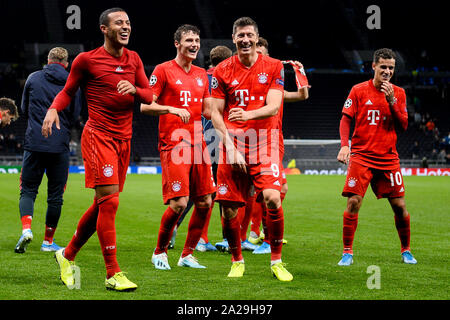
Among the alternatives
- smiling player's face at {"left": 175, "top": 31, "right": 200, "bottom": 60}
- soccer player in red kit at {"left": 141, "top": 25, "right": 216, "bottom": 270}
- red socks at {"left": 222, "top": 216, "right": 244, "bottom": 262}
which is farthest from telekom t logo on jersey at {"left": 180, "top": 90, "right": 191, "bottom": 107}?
red socks at {"left": 222, "top": 216, "right": 244, "bottom": 262}

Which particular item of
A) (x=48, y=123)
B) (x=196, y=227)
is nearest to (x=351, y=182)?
(x=196, y=227)

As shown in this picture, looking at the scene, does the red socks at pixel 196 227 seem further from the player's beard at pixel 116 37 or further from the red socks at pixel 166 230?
the player's beard at pixel 116 37

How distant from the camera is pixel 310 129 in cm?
3631

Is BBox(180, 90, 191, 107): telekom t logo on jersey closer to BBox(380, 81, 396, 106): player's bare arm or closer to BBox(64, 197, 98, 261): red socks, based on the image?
BBox(64, 197, 98, 261): red socks

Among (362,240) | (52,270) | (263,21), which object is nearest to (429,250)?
(362,240)

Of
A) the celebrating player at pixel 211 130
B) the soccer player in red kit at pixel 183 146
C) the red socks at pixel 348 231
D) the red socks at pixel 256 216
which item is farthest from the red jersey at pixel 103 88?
the red socks at pixel 256 216

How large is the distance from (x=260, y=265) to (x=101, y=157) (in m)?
2.21

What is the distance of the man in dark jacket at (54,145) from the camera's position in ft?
23.5

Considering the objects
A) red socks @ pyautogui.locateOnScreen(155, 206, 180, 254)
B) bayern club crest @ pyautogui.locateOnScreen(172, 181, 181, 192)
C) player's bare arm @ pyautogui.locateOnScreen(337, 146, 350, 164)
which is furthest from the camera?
player's bare arm @ pyautogui.locateOnScreen(337, 146, 350, 164)

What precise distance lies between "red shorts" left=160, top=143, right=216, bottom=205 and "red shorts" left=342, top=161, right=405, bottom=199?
147 cm

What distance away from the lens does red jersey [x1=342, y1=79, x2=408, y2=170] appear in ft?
21.4

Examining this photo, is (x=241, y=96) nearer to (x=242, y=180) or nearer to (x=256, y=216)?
(x=242, y=180)

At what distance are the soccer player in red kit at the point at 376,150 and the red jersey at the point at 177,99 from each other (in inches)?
61.6
